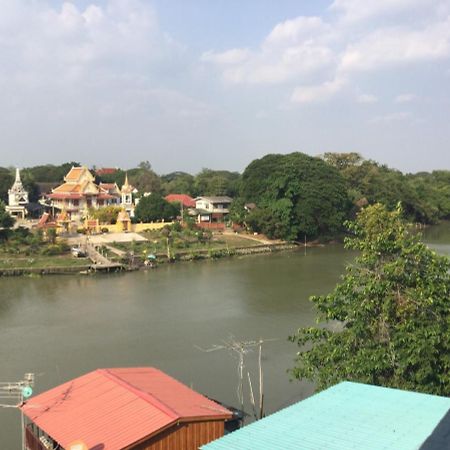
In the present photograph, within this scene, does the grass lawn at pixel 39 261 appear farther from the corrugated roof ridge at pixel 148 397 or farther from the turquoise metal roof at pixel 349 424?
the turquoise metal roof at pixel 349 424

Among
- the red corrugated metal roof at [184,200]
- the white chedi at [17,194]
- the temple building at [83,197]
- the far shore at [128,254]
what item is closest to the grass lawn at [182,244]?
the far shore at [128,254]

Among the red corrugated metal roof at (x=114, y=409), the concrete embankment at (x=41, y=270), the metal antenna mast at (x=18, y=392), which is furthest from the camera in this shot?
Answer: the concrete embankment at (x=41, y=270)

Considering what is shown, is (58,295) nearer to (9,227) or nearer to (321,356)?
(9,227)

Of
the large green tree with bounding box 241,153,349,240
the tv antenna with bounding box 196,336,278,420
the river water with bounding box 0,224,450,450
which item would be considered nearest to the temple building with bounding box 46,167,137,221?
the large green tree with bounding box 241,153,349,240

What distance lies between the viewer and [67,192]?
131ft

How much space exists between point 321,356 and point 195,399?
2.09m

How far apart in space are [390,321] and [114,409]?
4.21 m

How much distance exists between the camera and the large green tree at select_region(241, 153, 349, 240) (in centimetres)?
3481

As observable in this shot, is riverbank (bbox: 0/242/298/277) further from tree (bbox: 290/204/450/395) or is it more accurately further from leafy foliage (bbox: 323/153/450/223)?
tree (bbox: 290/204/450/395)

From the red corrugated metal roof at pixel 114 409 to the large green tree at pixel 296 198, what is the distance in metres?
26.5

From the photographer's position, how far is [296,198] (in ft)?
119

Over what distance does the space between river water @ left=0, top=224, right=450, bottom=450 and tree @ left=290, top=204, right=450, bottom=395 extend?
2.54 m

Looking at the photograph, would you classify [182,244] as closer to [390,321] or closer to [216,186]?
[216,186]

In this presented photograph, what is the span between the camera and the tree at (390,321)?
7.95 metres
